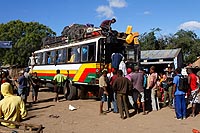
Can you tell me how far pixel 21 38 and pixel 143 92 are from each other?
35.6m

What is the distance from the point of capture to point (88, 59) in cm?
1345

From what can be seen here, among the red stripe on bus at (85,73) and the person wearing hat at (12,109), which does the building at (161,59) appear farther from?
the person wearing hat at (12,109)

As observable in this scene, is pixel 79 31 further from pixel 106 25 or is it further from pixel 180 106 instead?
pixel 180 106

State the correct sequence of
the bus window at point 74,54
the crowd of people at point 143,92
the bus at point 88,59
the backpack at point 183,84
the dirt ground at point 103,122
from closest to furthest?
the dirt ground at point 103,122 → the backpack at point 183,84 → the crowd of people at point 143,92 → the bus at point 88,59 → the bus window at point 74,54

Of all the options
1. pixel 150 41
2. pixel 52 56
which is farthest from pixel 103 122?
pixel 150 41

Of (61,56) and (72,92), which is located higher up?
(61,56)

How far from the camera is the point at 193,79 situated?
32.2 feet

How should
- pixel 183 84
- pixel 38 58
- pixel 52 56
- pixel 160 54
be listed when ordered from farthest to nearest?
1. pixel 160 54
2. pixel 38 58
3. pixel 52 56
4. pixel 183 84

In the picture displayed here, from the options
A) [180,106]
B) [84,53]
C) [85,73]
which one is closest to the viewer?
[180,106]

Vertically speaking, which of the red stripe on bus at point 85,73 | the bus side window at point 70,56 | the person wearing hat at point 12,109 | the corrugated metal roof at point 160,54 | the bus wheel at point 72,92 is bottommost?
the bus wheel at point 72,92

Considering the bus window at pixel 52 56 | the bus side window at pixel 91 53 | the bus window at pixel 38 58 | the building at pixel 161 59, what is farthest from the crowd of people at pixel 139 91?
the building at pixel 161 59

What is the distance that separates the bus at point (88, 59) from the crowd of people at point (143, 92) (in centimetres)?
203

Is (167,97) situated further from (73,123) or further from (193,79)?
(73,123)

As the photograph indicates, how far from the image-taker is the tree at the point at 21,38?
42469 mm
